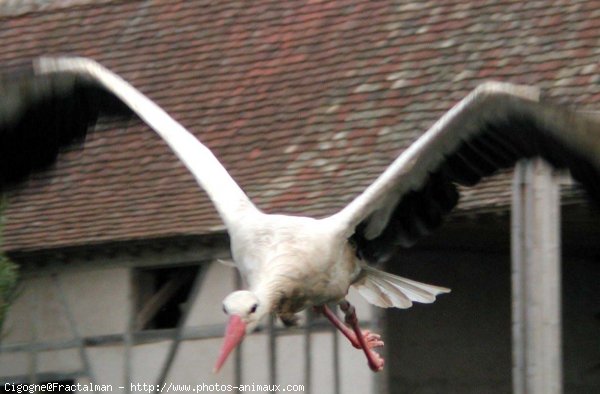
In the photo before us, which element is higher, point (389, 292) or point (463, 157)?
point (463, 157)

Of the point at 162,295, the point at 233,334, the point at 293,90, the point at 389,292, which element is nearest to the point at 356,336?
the point at 389,292

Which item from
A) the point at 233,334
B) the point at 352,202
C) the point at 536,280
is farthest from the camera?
the point at 536,280

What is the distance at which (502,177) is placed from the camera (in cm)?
1217

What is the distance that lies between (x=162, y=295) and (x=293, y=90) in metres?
1.93

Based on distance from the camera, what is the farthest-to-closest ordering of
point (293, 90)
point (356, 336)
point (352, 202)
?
1. point (293, 90)
2. point (356, 336)
3. point (352, 202)

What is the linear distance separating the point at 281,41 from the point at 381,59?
133cm

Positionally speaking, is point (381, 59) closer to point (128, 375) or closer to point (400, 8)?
point (400, 8)

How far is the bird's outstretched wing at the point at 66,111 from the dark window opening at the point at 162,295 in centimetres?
501

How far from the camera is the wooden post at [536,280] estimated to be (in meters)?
11.2

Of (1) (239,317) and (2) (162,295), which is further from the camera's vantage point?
(2) (162,295)

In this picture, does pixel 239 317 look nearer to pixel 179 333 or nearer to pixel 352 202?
pixel 352 202

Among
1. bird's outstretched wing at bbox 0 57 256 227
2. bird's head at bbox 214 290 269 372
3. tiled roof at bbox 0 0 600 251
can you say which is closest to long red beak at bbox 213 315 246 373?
bird's head at bbox 214 290 269 372

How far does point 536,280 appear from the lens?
1128cm

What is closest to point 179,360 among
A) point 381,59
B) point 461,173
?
point 381,59
